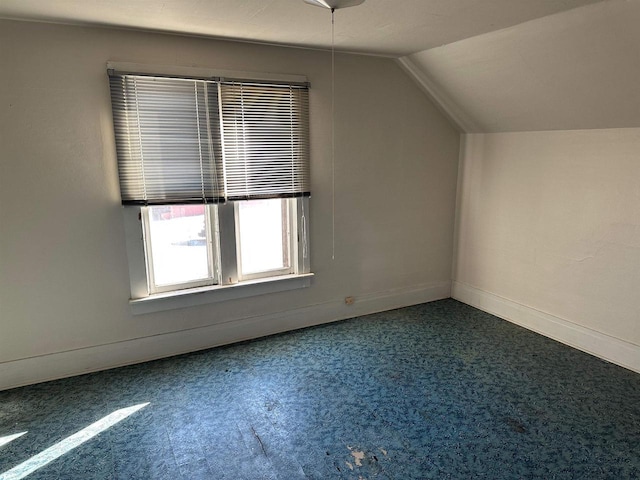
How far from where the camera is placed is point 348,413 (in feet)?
8.18

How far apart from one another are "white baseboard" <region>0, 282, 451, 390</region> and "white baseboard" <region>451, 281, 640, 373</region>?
0.49 meters

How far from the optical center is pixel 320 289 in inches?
145

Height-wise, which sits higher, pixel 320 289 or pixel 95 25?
pixel 95 25

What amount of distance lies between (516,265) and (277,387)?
93.8 inches

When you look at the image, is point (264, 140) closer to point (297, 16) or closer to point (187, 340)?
point (297, 16)

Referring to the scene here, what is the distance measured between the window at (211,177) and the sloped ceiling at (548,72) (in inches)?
49.6

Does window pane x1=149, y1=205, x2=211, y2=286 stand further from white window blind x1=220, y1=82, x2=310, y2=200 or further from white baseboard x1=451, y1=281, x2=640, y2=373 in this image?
white baseboard x1=451, y1=281, x2=640, y2=373

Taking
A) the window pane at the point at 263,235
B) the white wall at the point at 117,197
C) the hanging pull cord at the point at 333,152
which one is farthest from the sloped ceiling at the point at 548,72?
the window pane at the point at 263,235

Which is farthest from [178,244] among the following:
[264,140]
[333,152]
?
[333,152]

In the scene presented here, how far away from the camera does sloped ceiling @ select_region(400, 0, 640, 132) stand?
7.39 ft

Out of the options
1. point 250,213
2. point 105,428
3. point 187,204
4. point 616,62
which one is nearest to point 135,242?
point 187,204

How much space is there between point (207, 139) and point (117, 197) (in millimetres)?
734

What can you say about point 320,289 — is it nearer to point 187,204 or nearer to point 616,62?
point 187,204

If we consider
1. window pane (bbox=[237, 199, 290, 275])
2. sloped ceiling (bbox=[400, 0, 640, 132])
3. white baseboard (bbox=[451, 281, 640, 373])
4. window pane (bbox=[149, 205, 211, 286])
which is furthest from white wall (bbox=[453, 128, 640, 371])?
window pane (bbox=[149, 205, 211, 286])
